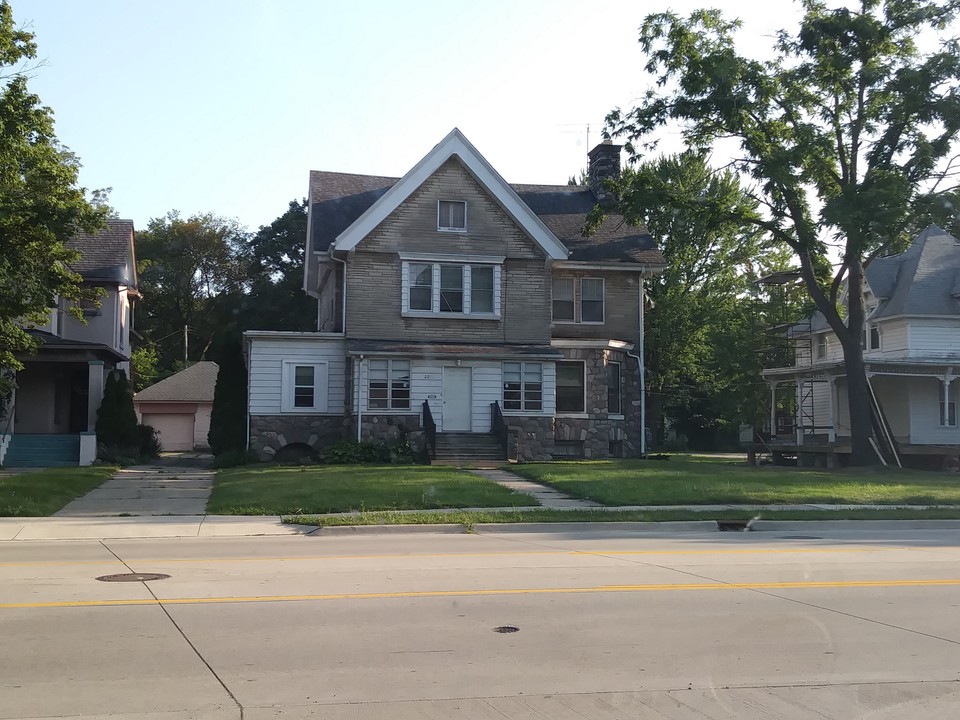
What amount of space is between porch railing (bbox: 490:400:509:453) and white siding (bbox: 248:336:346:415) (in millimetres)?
4736

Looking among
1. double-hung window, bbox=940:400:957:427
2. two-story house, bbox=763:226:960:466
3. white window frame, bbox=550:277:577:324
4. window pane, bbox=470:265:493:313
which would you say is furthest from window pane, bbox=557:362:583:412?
double-hung window, bbox=940:400:957:427

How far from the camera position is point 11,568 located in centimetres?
1159

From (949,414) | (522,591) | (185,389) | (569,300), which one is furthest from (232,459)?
(949,414)

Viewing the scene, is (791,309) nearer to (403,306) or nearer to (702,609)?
(403,306)

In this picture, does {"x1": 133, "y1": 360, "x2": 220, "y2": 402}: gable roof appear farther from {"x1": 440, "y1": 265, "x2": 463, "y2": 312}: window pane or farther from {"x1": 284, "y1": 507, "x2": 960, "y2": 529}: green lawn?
{"x1": 284, "y1": 507, "x2": 960, "y2": 529}: green lawn

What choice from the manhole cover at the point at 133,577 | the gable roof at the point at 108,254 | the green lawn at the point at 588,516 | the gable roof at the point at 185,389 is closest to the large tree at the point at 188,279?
the gable roof at the point at 185,389

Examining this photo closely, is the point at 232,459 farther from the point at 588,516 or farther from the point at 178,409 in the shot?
the point at 178,409

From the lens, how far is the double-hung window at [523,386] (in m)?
32.3

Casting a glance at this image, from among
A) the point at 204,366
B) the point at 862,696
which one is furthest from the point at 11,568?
the point at 204,366

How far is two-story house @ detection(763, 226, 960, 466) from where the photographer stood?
35188mm

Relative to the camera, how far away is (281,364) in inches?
1248

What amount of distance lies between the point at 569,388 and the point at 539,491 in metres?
12.0

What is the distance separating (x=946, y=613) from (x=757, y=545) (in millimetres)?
5175

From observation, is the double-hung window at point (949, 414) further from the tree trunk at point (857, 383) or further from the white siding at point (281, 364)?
the white siding at point (281, 364)
